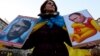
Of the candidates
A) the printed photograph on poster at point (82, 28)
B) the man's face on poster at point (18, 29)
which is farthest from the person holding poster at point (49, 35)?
the man's face on poster at point (18, 29)

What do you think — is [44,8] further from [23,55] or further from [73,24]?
[23,55]

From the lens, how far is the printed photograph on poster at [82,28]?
5910mm

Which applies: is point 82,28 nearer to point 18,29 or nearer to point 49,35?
point 49,35

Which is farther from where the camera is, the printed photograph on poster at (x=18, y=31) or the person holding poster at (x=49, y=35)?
the printed photograph on poster at (x=18, y=31)

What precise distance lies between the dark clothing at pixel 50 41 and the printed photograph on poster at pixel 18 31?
0.77 feet

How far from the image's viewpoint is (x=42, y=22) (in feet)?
19.5

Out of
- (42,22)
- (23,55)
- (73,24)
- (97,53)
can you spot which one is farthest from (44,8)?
(23,55)

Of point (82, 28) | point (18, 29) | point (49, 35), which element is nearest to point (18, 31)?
point (18, 29)

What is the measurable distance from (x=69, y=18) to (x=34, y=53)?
870 millimetres

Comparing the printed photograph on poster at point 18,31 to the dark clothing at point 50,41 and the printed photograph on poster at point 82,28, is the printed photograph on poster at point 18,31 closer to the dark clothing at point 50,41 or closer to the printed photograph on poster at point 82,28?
the dark clothing at point 50,41

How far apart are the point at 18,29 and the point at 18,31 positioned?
43mm

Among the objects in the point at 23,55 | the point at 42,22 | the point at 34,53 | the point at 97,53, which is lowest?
the point at 23,55

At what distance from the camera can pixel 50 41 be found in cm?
584

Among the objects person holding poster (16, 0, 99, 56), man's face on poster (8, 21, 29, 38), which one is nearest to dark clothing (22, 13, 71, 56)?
person holding poster (16, 0, 99, 56)
